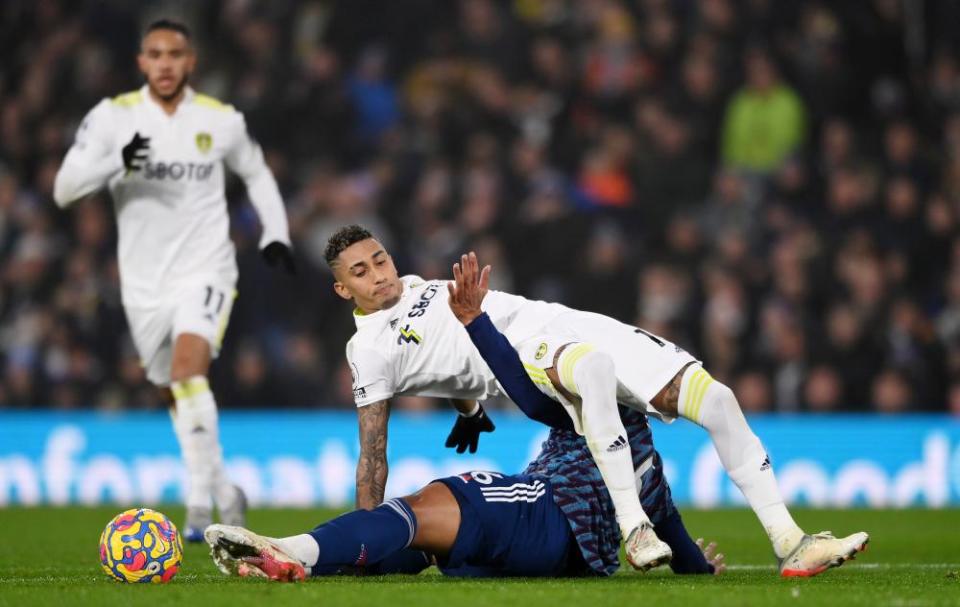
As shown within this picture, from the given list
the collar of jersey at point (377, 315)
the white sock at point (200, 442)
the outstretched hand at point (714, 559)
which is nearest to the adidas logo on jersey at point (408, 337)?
the collar of jersey at point (377, 315)

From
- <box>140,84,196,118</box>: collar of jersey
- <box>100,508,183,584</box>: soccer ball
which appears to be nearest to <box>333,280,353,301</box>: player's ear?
<box>100,508,183,584</box>: soccer ball

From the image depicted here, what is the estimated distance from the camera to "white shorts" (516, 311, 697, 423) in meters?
6.09

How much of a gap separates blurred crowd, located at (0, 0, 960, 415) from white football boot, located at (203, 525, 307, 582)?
7878 mm

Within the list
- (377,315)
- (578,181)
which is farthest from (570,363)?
(578,181)

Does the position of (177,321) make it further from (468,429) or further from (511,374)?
(511,374)

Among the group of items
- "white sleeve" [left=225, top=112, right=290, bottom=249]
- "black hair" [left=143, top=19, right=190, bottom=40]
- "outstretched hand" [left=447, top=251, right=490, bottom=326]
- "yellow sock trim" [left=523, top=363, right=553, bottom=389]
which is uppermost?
"black hair" [left=143, top=19, right=190, bottom=40]

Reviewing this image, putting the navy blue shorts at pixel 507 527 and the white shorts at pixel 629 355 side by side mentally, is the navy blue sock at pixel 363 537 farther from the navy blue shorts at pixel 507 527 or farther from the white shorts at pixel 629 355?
the white shorts at pixel 629 355

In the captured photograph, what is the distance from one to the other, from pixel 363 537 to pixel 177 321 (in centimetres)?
330

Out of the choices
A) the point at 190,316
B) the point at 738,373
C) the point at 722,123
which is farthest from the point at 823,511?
the point at 190,316

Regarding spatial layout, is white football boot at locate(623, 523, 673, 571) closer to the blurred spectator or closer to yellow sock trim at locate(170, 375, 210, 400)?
yellow sock trim at locate(170, 375, 210, 400)

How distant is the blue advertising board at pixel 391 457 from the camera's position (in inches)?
487

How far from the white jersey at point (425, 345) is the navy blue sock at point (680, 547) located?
927 mm

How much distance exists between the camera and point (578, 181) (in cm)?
1434

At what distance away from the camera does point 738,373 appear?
12.8m
